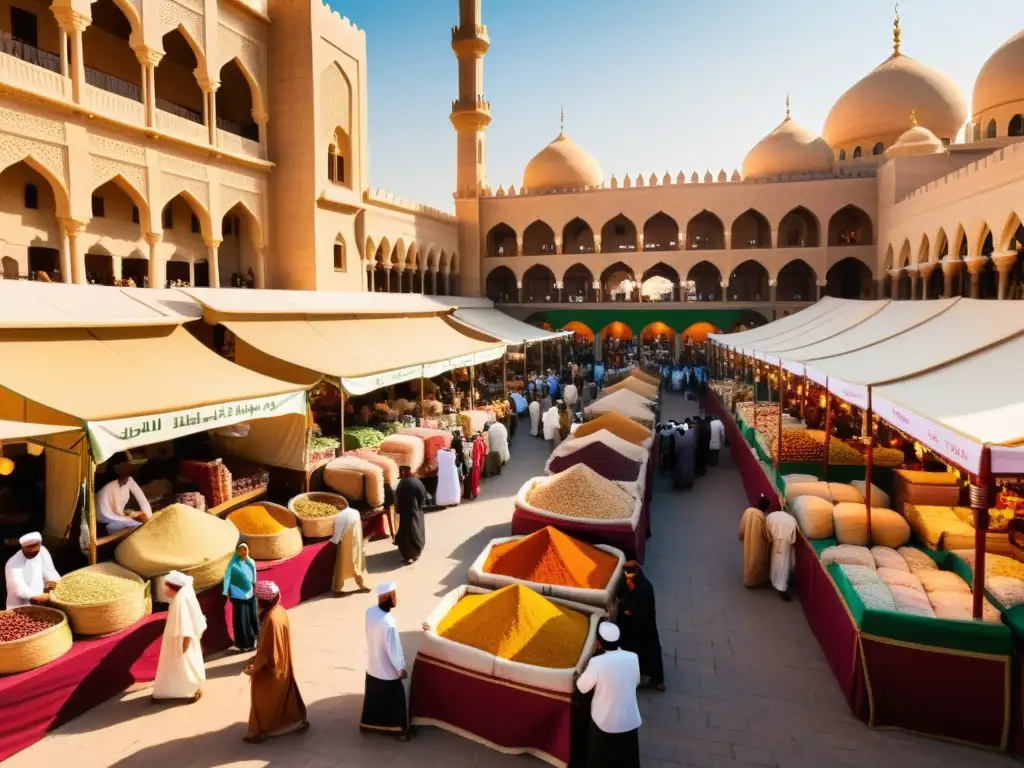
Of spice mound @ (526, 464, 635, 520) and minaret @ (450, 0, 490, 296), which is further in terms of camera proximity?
minaret @ (450, 0, 490, 296)

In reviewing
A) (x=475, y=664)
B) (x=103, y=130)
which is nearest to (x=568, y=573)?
(x=475, y=664)

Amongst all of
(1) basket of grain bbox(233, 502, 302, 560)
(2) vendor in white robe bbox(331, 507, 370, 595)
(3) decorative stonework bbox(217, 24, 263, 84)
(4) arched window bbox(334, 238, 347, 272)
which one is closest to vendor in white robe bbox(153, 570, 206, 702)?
(1) basket of grain bbox(233, 502, 302, 560)

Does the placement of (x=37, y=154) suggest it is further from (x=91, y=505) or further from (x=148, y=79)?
(x=91, y=505)

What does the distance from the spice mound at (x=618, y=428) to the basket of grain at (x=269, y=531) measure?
447 centimetres

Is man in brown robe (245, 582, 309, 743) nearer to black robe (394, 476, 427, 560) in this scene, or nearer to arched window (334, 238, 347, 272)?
black robe (394, 476, 427, 560)

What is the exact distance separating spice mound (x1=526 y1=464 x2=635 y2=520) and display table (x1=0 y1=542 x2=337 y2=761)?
259cm

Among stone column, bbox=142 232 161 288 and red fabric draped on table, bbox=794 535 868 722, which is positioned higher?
stone column, bbox=142 232 161 288

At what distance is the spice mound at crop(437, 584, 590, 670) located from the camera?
4.01 m

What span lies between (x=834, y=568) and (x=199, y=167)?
11.1 metres

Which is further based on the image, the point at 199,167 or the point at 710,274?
the point at 710,274

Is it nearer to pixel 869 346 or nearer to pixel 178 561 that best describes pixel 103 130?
pixel 178 561

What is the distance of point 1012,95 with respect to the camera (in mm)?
20250

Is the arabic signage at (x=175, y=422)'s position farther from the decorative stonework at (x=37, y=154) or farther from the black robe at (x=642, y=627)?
the decorative stonework at (x=37, y=154)

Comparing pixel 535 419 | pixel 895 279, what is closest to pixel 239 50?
pixel 535 419
